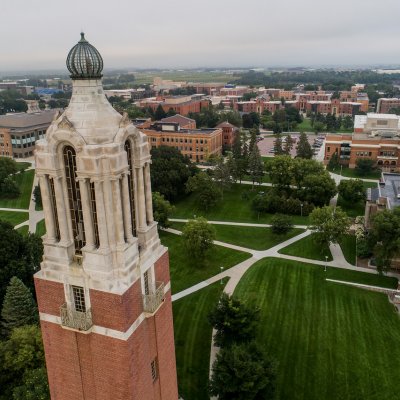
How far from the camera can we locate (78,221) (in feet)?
55.6

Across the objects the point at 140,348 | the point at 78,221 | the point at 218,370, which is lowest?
the point at 218,370

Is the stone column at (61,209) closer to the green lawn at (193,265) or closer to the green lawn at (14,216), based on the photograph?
the green lawn at (193,265)

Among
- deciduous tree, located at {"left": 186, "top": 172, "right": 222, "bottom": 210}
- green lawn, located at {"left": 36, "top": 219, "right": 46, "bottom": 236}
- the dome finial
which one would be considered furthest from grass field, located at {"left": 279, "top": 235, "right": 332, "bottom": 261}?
the dome finial

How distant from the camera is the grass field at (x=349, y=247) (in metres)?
52.0

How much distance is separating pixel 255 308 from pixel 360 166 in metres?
67.1

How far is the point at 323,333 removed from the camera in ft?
126

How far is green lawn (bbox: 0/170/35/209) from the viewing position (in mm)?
76688

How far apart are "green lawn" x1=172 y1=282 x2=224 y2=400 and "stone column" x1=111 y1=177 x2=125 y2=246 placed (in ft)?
67.4

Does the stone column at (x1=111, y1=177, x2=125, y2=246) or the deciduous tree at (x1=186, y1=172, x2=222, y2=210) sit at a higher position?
the stone column at (x1=111, y1=177, x2=125, y2=246)

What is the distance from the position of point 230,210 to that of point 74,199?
56.5 meters

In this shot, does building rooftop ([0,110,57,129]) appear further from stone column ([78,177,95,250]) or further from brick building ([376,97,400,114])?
brick building ([376,97,400,114])

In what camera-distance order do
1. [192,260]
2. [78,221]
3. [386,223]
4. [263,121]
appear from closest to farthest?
[78,221], [386,223], [192,260], [263,121]

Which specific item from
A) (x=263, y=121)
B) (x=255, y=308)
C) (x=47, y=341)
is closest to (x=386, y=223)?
(x=255, y=308)

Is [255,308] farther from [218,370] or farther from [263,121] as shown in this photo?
[263,121]
